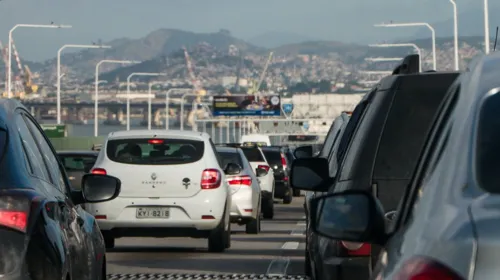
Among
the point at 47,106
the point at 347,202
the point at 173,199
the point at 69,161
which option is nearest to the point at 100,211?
the point at 173,199

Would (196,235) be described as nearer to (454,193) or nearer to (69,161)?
(69,161)

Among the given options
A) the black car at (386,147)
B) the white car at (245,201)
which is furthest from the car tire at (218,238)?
the black car at (386,147)

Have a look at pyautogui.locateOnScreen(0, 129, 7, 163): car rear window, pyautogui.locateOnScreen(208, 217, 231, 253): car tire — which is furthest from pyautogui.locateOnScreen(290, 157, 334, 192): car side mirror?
pyautogui.locateOnScreen(208, 217, 231, 253): car tire

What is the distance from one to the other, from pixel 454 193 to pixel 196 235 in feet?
48.7

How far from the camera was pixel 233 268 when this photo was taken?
15.9 metres

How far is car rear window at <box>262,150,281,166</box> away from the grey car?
3771 centimetres

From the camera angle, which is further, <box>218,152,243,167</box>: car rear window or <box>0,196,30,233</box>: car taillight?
<box>218,152,243,167</box>: car rear window

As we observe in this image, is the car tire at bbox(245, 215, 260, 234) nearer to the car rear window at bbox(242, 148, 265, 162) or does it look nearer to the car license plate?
the car license plate

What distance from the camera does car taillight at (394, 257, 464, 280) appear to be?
10.4 ft

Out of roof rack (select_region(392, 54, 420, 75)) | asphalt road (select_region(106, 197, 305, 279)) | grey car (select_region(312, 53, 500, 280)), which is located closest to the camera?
grey car (select_region(312, 53, 500, 280))

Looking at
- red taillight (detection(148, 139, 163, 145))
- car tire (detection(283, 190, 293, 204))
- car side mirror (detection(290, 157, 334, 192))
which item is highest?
car side mirror (detection(290, 157, 334, 192))

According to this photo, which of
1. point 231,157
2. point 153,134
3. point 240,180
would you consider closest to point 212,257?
point 153,134

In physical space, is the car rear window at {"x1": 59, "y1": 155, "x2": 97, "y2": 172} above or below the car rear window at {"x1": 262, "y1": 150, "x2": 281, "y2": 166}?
above

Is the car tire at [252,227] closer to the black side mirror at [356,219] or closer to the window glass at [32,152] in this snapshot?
the window glass at [32,152]
